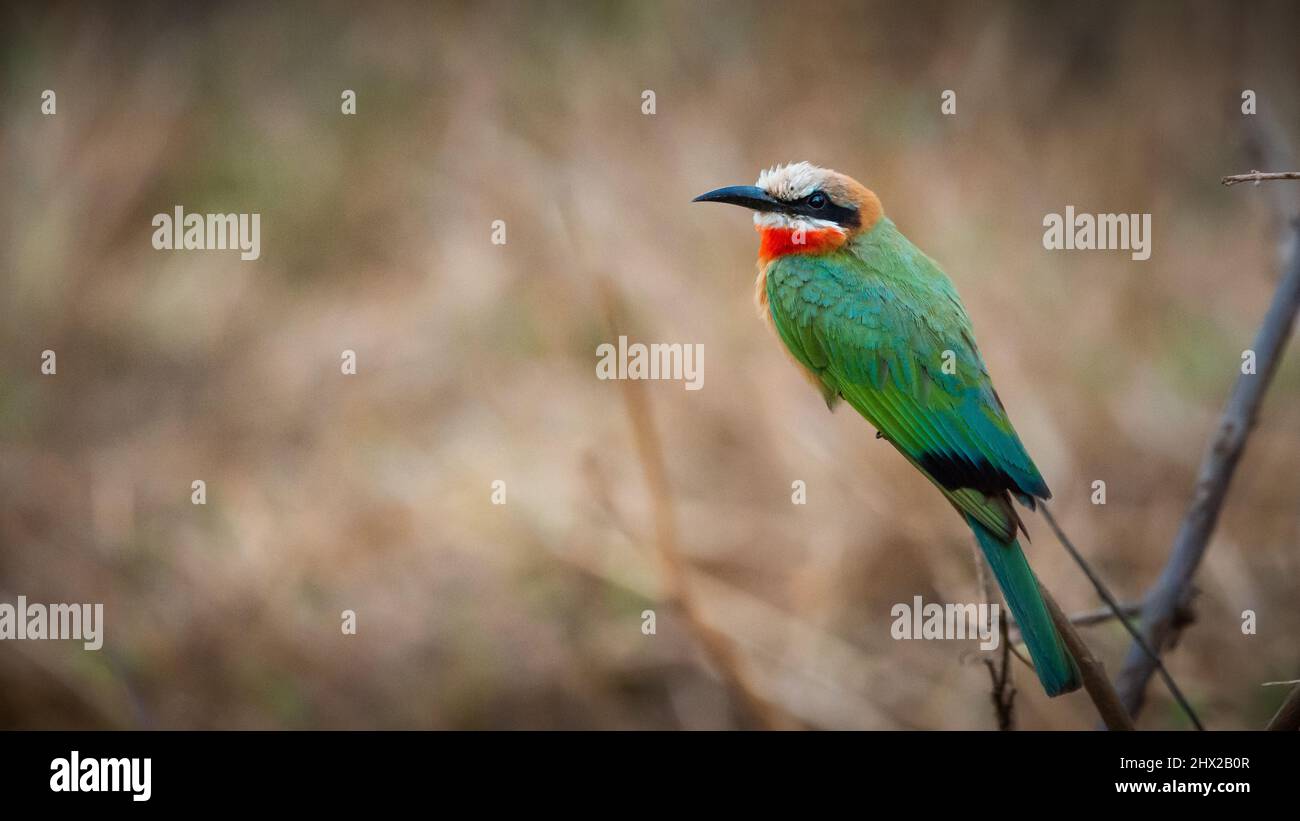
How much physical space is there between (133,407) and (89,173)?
1.14 metres

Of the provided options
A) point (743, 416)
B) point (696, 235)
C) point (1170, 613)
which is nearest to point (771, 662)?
point (743, 416)

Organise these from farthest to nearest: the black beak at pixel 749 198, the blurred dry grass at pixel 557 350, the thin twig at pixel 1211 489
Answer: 1. the blurred dry grass at pixel 557 350
2. the black beak at pixel 749 198
3. the thin twig at pixel 1211 489

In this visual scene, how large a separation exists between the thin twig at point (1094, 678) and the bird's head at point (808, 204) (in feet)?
3.70

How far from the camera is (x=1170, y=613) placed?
7.61 ft

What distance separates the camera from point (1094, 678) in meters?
1.92

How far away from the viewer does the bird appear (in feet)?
7.69

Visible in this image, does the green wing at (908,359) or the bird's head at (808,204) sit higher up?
the bird's head at (808,204)

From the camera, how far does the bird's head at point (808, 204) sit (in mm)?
2721

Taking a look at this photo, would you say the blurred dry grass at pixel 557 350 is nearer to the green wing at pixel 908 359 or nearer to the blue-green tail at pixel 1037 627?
the green wing at pixel 908 359

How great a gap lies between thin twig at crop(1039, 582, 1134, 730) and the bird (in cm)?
25

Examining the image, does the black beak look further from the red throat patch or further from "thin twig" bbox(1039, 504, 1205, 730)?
"thin twig" bbox(1039, 504, 1205, 730)

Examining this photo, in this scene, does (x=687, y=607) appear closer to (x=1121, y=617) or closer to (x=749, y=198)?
(x=749, y=198)

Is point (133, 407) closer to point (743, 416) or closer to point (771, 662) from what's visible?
point (743, 416)

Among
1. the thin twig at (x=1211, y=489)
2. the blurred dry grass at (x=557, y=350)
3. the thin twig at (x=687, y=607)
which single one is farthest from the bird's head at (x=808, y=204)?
the blurred dry grass at (x=557, y=350)
